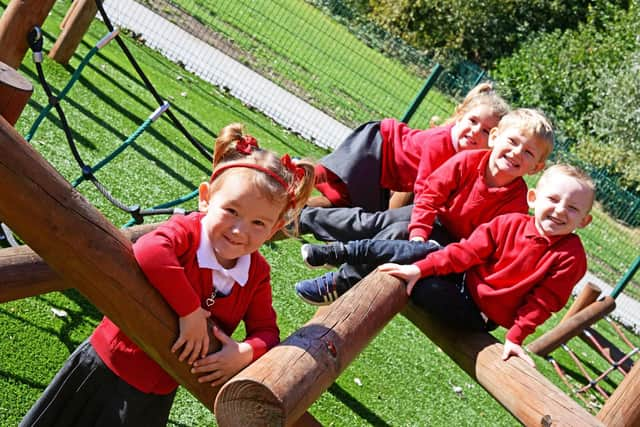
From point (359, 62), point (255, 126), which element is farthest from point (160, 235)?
point (359, 62)

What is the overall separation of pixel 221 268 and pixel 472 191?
6.59ft

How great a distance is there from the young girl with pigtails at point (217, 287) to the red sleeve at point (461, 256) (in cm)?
122

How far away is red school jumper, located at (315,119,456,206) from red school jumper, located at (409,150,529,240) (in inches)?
15.8

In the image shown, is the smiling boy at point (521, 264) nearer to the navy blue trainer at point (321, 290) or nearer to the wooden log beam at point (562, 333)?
the navy blue trainer at point (321, 290)

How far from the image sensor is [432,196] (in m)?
3.96

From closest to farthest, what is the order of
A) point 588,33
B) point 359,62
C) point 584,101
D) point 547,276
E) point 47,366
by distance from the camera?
point 547,276 < point 47,366 < point 359,62 < point 584,101 < point 588,33

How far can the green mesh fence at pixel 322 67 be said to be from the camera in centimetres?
1200

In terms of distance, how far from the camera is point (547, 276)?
3529 millimetres

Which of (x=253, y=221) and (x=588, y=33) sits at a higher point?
(x=588, y=33)

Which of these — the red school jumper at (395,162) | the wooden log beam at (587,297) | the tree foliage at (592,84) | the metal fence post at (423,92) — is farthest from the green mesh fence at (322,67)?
the tree foliage at (592,84)

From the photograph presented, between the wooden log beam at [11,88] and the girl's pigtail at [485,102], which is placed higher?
the girl's pigtail at [485,102]

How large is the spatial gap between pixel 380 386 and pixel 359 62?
24.1ft

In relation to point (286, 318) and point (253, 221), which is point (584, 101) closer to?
point (286, 318)

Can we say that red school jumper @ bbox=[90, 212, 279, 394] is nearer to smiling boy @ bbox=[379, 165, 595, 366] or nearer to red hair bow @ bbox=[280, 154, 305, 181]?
red hair bow @ bbox=[280, 154, 305, 181]
